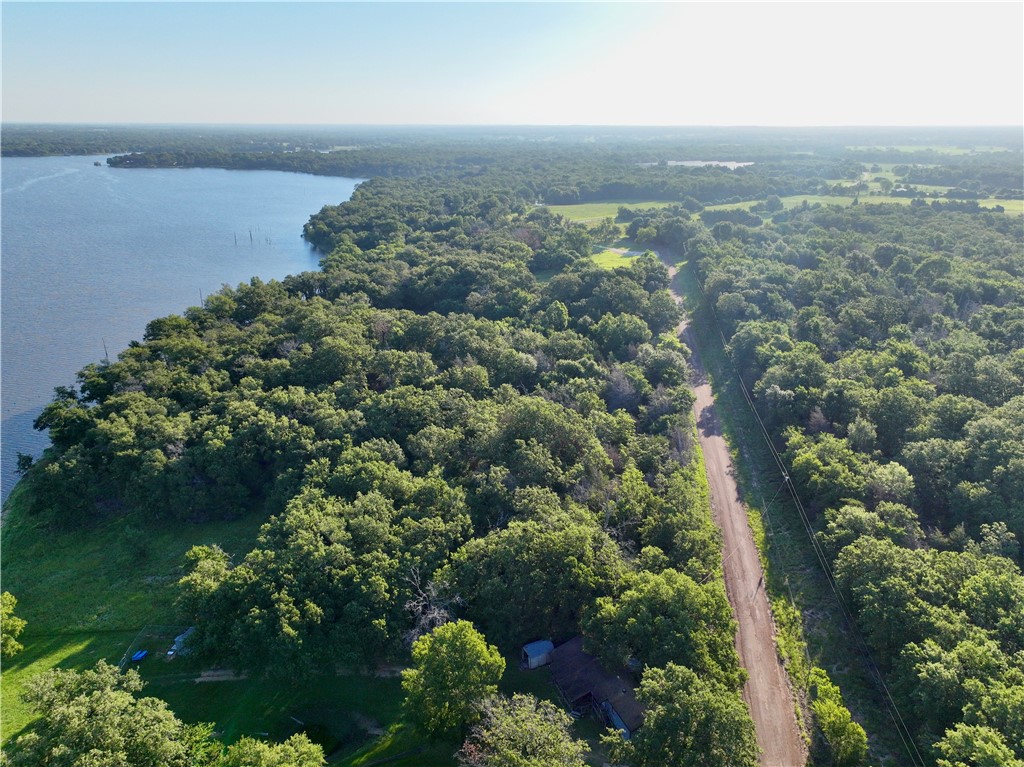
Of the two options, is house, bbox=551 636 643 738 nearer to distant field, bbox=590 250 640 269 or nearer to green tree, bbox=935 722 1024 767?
green tree, bbox=935 722 1024 767

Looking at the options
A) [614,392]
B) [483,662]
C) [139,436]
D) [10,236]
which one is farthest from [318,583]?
[10,236]

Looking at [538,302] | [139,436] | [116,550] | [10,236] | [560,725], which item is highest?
[10,236]

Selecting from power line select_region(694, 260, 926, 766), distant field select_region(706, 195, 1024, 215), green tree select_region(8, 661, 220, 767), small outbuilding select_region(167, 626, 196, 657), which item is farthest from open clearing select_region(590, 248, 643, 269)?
green tree select_region(8, 661, 220, 767)

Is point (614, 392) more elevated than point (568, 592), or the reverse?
point (614, 392)

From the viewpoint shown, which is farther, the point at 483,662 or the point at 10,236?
the point at 10,236

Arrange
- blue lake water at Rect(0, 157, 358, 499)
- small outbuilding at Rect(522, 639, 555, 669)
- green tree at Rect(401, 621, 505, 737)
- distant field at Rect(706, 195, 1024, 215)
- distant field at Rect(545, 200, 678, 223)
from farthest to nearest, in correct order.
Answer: distant field at Rect(545, 200, 678, 223) < distant field at Rect(706, 195, 1024, 215) < blue lake water at Rect(0, 157, 358, 499) < small outbuilding at Rect(522, 639, 555, 669) < green tree at Rect(401, 621, 505, 737)

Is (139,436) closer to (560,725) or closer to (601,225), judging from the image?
(560,725)

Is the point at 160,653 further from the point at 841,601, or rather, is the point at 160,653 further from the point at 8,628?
the point at 841,601
